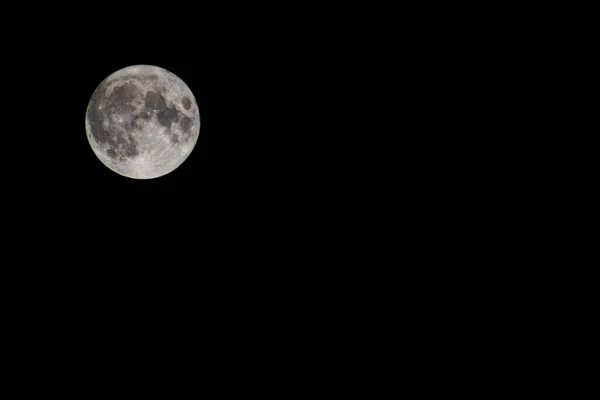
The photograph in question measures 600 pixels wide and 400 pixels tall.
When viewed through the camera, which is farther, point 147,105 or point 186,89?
point 186,89

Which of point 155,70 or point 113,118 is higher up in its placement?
point 155,70

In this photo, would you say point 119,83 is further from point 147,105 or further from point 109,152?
point 109,152

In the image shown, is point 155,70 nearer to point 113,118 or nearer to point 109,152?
point 113,118

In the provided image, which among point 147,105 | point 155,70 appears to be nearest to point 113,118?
point 147,105

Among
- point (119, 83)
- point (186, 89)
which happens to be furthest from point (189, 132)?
point (119, 83)

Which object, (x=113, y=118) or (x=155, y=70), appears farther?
(x=155, y=70)

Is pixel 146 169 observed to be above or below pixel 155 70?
below
